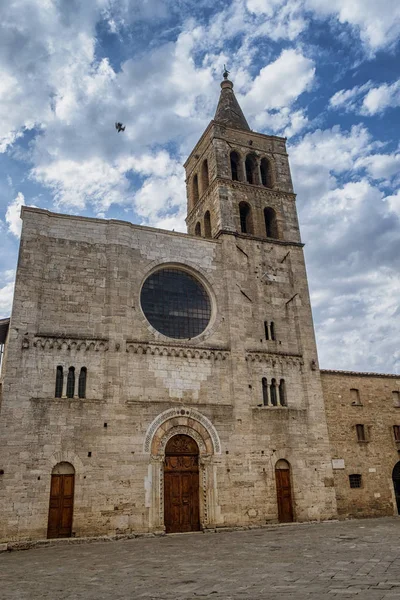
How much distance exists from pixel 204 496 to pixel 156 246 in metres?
11.8

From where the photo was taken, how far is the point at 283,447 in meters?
21.5

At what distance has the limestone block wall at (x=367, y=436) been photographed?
2231 centimetres

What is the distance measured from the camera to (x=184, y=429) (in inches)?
798

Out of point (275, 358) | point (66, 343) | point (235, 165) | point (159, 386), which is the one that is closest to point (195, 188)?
point (235, 165)

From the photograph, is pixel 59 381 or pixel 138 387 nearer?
pixel 59 381

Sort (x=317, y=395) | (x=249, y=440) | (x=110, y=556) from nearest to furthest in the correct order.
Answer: (x=110, y=556) → (x=249, y=440) → (x=317, y=395)

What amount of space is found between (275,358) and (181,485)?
7522 mm

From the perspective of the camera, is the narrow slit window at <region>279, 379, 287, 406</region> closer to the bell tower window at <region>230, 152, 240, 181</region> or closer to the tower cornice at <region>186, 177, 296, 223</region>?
the tower cornice at <region>186, 177, 296, 223</region>

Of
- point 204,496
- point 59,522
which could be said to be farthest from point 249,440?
point 59,522

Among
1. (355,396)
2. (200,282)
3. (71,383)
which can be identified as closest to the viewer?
(71,383)

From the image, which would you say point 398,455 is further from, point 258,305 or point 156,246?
point 156,246

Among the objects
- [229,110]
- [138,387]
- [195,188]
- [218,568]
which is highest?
[229,110]

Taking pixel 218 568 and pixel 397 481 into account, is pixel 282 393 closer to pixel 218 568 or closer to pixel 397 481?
pixel 397 481

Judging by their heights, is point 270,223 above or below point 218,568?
above
